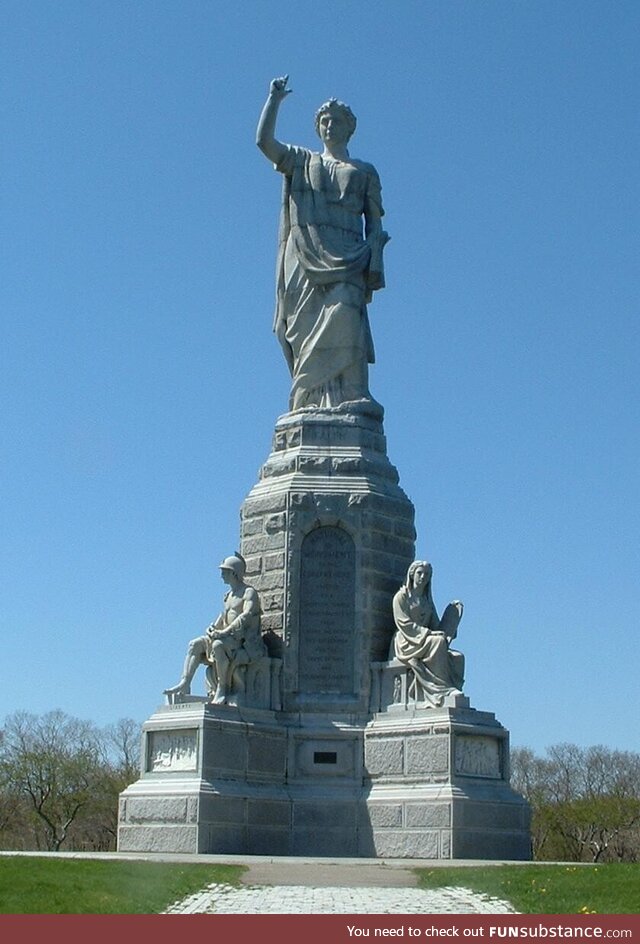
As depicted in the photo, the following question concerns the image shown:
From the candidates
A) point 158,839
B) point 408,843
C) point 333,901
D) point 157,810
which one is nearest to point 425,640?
point 408,843

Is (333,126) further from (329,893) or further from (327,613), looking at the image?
(329,893)

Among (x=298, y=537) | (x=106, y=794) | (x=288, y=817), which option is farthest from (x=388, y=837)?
(x=106, y=794)

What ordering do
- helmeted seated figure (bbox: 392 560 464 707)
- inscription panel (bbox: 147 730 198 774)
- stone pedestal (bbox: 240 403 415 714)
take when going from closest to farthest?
inscription panel (bbox: 147 730 198 774), helmeted seated figure (bbox: 392 560 464 707), stone pedestal (bbox: 240 403 415 714)

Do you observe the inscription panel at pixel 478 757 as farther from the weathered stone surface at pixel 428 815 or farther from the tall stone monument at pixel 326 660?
the weathered stone surface at pixel 428 815

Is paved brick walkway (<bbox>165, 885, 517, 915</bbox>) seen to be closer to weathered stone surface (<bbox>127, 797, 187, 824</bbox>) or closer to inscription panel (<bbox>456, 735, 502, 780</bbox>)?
weathered stone surface (<bbox>127, 797, 187, 824</bbox>)

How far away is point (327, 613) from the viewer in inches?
1052

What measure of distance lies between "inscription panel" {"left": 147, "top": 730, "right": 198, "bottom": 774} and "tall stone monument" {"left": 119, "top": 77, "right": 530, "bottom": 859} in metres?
0.04

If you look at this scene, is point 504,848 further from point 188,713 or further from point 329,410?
point 329,410

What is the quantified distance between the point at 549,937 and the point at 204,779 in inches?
533

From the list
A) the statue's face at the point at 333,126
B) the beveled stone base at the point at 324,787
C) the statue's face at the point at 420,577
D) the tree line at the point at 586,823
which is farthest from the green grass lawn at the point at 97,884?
the tree line at the point at 586,823

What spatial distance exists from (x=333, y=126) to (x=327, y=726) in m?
13.0

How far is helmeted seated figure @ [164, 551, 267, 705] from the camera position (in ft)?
83.6

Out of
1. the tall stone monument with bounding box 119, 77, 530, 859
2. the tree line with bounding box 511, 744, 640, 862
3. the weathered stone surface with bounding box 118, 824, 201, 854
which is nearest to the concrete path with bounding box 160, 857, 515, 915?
the weathered stone surface with bounding box 118, 824, 201, 854

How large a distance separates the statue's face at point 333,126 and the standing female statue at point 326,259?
2 centimetres
